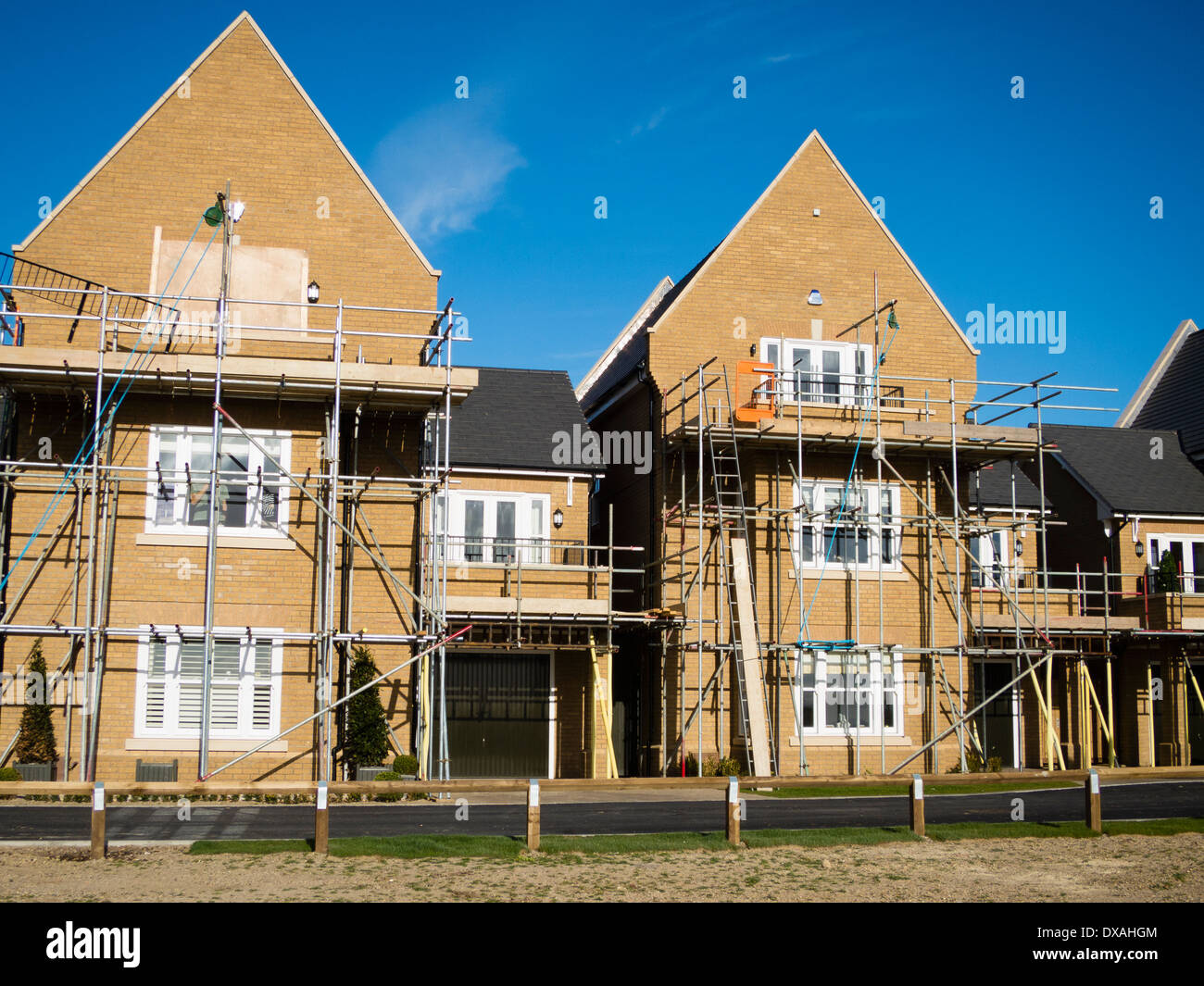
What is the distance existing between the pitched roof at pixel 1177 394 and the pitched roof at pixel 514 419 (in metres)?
19.6

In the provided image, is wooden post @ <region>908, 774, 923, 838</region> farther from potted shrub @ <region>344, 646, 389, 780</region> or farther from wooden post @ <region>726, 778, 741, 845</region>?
potted shrub @ <region>344, 646, 389, 780</region>

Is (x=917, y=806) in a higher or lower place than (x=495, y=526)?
lower

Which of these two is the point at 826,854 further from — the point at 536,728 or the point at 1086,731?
the point at 1086,731

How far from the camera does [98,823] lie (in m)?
14.5

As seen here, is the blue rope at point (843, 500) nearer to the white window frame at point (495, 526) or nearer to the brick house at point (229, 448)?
the brick house at point (229, 448)

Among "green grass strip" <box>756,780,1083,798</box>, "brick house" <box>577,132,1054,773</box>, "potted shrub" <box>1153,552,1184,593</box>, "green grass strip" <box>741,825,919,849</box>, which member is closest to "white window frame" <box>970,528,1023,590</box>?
"brick house" <box>577,132,1054,773</box>

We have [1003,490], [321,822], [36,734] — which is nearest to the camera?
[321,822]

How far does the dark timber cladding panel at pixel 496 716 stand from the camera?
26.6 m

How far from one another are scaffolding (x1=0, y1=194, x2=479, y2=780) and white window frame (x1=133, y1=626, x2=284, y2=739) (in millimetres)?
244

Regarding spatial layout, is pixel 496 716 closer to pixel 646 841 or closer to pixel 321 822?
pixel 646 841

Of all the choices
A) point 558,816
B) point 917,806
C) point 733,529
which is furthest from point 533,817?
point 733,529

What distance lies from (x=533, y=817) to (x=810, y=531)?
13.2 m
